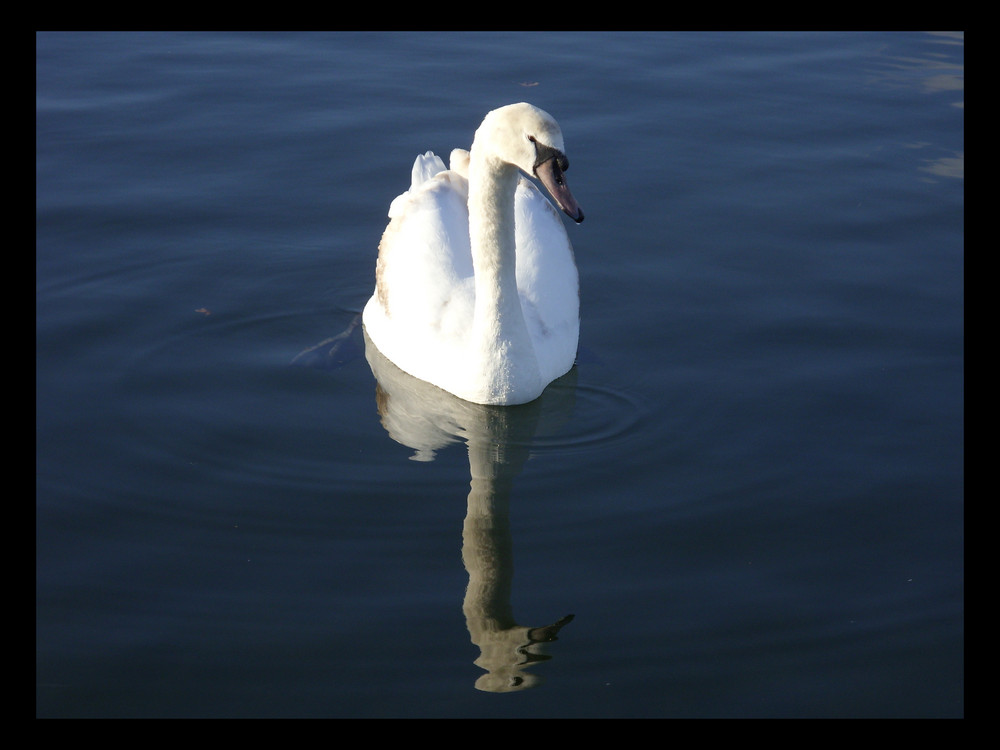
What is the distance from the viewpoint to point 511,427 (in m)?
7.87

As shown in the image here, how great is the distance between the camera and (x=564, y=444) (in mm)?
7602

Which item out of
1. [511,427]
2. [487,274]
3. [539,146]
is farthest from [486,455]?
[539,146]

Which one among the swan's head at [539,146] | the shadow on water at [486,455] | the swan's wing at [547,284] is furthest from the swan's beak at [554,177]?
the shadow on water at [486,455]

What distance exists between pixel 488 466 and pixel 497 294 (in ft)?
3.73

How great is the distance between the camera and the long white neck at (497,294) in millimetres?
7668

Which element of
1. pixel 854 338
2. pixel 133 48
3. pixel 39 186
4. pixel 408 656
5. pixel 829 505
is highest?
pixel 133 48

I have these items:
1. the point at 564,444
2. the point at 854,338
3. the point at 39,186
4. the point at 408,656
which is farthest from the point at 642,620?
the point at 39,186

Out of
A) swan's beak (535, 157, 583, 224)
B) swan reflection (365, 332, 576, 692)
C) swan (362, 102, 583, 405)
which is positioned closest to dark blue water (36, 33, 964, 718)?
swan reflection (365, 332, 576, 692)

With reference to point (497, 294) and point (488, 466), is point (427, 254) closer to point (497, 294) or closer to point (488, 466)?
point (497, 294)

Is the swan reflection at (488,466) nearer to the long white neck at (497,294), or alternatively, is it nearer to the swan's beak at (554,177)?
the long white neck at (497,294)

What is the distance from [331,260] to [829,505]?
482cm

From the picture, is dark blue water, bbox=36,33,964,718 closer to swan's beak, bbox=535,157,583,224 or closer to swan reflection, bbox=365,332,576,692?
swan reflection, bbox=365,332,576,692

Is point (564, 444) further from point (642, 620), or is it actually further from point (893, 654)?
point (893, 654)

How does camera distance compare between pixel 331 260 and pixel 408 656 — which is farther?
pixel 331 260
